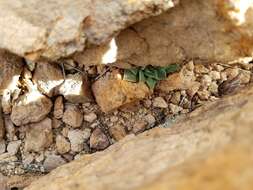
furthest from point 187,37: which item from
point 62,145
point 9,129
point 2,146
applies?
point 2,146

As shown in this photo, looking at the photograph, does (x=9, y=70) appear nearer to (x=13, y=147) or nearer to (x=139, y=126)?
(x=13, y=147)

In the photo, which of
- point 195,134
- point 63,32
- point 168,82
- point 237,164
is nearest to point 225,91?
point 168,82

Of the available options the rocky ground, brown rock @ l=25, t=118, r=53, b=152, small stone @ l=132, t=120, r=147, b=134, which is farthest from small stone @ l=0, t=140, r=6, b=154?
small stone @ l=132, t=120, r=147, b=134

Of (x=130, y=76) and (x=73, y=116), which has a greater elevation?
(x=130, y=76)

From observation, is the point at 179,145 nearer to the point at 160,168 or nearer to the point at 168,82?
the point at 160,168

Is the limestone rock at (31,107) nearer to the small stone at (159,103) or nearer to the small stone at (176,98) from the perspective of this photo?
the small stone at (159,103)

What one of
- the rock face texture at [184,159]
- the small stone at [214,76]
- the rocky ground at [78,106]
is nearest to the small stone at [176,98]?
the rocky ground at [78,106]
